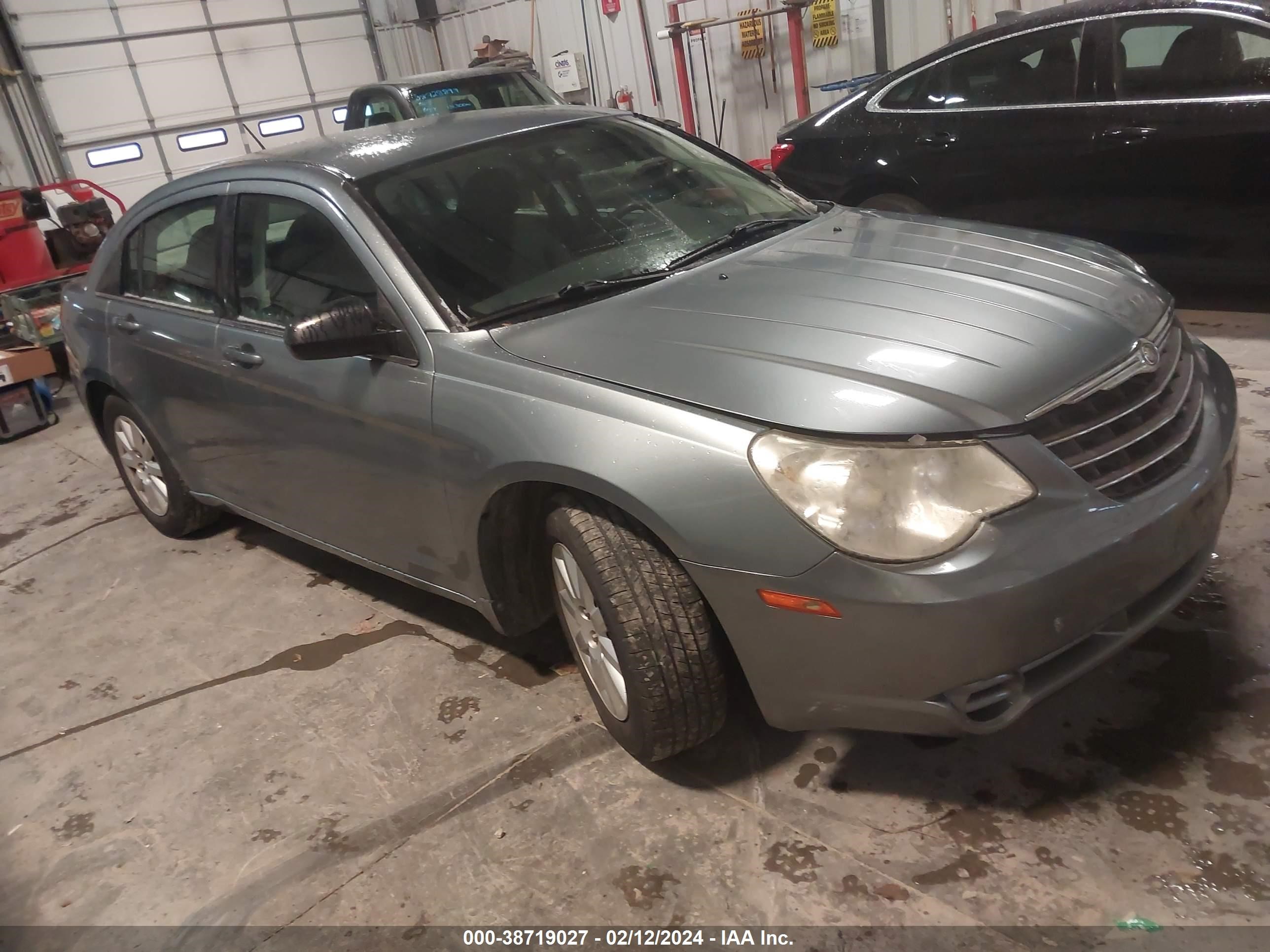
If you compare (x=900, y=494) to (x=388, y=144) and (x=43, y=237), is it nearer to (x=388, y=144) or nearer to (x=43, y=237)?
(x=388, y=144)

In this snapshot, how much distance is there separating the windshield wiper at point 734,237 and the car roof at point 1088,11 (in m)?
2.46

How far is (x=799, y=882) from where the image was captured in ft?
6.09

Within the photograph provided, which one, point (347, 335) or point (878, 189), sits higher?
point (347, 335)

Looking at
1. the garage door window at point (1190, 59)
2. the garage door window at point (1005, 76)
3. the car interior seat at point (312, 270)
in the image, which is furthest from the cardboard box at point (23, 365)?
the garage door window at point (1190, 59)

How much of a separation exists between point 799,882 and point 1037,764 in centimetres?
58

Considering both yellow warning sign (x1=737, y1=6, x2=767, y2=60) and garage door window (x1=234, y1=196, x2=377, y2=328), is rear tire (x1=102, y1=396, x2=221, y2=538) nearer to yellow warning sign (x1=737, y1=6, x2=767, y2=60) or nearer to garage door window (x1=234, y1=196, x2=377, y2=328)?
garage door window (x1=234, y1=196, x2=377, y2=328)

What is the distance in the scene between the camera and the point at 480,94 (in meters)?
7.84

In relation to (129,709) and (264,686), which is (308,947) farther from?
(129,709)

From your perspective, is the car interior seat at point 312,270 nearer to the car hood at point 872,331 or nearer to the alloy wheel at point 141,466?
the car hood at point 872,331

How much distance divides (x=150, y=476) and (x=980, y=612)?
134 inches

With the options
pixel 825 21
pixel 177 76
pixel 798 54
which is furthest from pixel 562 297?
pixel 177 76

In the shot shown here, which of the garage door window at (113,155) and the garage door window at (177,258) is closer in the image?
the garage door window at (177,258)

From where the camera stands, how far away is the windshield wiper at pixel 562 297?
2275 millimetres

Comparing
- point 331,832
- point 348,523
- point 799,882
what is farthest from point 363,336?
point 799,882
